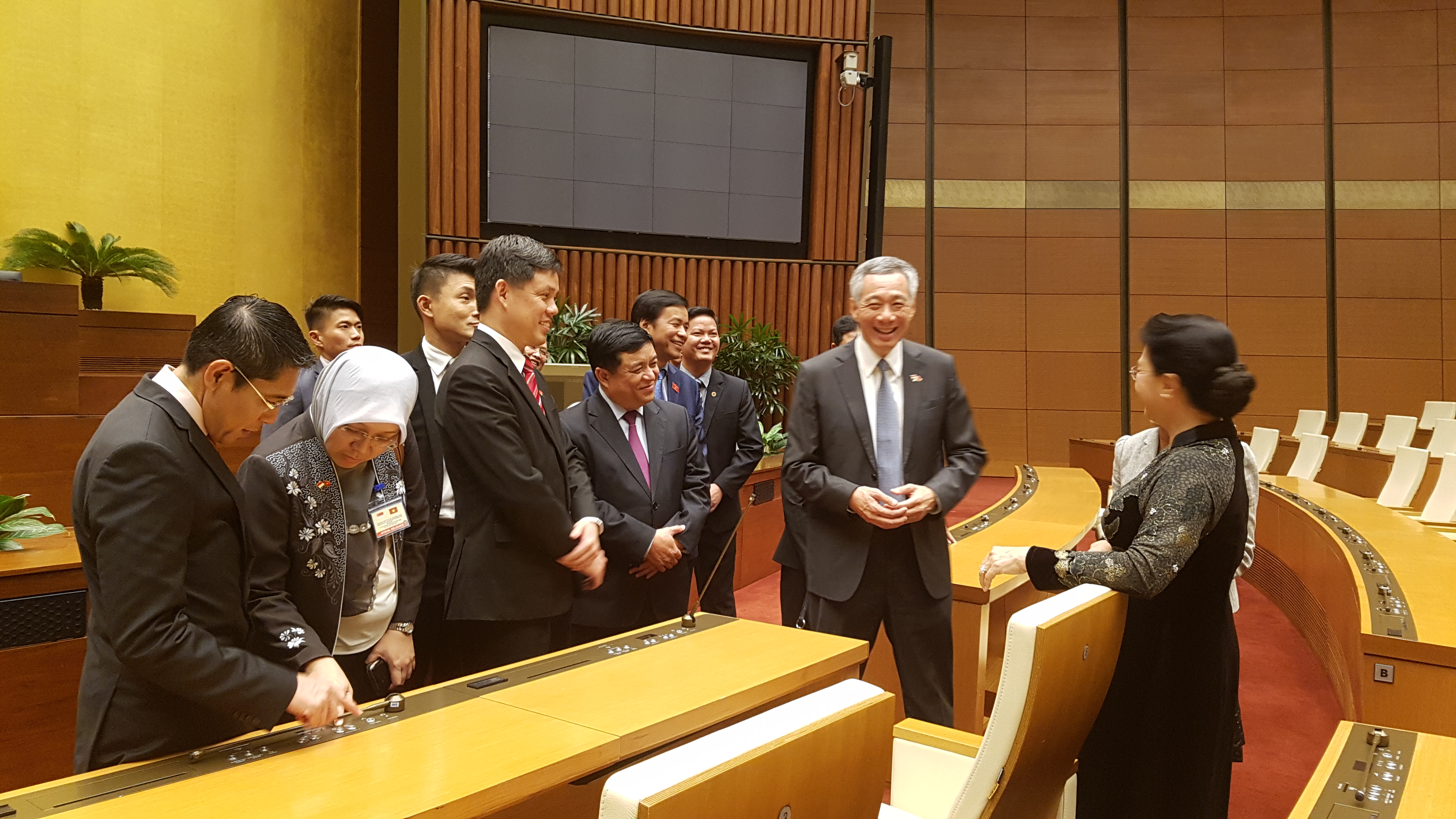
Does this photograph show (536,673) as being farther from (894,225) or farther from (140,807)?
(894,225)

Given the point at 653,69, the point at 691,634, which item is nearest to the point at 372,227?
the point at 653,69

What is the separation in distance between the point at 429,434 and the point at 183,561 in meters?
1.27

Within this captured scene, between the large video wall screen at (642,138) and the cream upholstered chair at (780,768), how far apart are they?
250 inches

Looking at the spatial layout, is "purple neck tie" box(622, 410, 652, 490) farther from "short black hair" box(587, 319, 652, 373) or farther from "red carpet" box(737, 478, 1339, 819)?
"red carpet" box(737, 478, 1339, 819)

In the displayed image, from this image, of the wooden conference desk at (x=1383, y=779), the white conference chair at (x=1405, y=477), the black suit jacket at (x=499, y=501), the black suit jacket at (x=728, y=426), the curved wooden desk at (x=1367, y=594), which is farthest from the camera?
the white conference chair at (x=1405, y=477)

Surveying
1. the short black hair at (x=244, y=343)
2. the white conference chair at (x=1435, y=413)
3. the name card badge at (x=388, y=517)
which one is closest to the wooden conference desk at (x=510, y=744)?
the name card badge at (x=388, y=517)

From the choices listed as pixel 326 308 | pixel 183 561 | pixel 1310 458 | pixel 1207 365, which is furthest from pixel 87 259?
pixel 1310 458

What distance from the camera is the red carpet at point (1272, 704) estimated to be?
2.96 meters

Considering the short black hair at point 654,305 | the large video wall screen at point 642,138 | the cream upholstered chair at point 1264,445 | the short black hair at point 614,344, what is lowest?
the cream upholstered chair at point 1264,445

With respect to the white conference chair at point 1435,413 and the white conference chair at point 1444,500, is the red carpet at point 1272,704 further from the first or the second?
the white conference chair at point 1435,413

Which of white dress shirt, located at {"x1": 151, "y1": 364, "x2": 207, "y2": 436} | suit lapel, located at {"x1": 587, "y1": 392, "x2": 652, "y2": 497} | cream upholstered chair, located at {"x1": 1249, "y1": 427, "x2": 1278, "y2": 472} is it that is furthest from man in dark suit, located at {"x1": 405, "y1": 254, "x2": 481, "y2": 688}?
cream upholstered chair, located at {"x1": 1249, "y1": 427, "x2": 1278, "y2": 472}

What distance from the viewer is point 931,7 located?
34.6 feet

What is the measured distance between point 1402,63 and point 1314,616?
825 centimetres

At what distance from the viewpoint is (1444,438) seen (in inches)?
267
